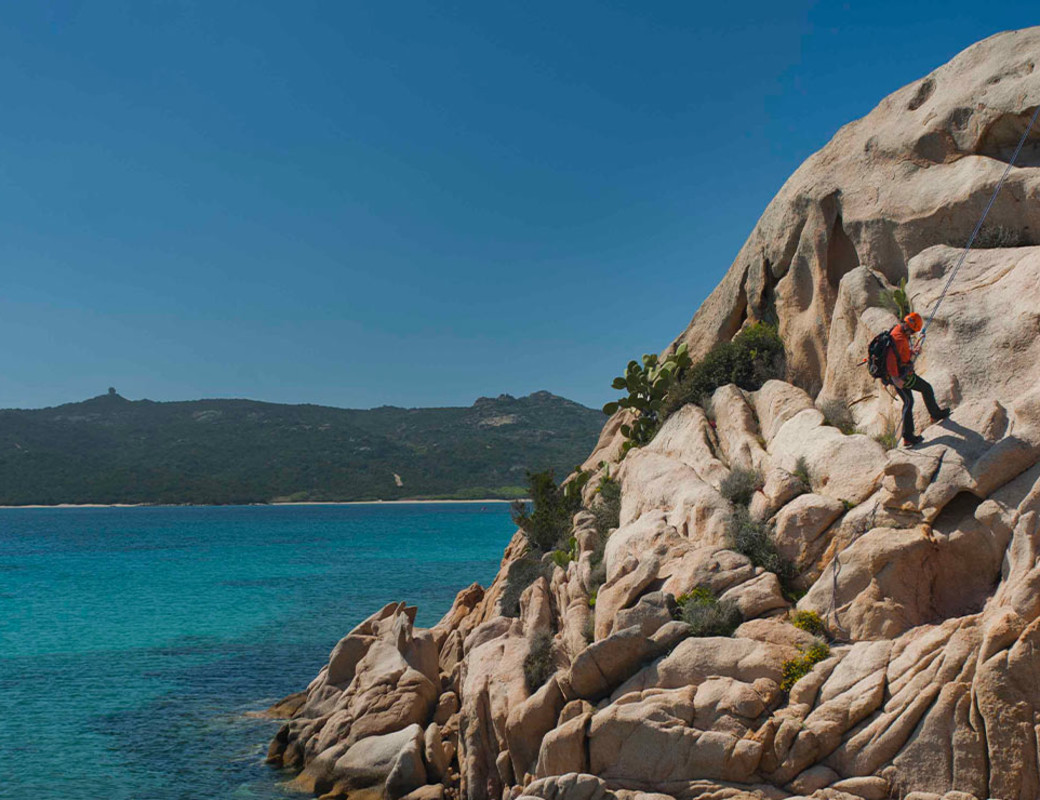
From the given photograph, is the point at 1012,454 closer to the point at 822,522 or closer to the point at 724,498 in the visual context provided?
the point at 822,522

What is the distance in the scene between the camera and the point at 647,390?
1016 inches

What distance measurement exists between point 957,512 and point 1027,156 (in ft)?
34.1

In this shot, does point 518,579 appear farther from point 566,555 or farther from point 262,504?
point 262,504

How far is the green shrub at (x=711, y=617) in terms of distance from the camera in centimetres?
1482

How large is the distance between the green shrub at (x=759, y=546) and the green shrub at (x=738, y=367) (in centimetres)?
678

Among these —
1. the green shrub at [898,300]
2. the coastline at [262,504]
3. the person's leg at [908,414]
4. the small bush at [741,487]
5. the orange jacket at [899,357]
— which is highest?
the green shrub at [898,300]

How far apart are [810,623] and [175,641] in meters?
31.5

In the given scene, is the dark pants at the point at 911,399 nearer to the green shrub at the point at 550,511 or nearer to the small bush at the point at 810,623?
the small bush at the point at 810,623

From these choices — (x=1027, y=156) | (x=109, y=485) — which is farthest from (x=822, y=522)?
(x=109, y=485)

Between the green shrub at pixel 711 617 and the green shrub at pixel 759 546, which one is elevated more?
the green shrub at pixel 759 546

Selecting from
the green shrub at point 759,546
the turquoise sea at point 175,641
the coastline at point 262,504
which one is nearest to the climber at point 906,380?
the green shrub at point 759,546

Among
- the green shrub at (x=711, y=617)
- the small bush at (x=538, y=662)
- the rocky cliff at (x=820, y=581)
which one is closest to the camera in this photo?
the rocky cliff at (x=820, y=581)

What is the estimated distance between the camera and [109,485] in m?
160

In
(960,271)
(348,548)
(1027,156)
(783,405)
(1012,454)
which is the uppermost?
(1027,156)
